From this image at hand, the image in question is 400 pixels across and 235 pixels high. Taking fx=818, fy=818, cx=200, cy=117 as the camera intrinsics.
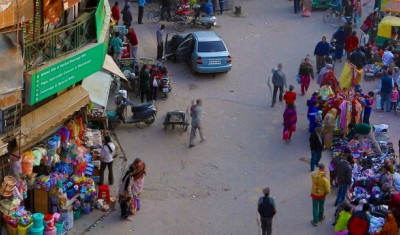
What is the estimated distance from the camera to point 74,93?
19.6 meters

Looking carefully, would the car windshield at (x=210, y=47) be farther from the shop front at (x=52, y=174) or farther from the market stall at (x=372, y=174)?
the shop front at (x=52, y=174)

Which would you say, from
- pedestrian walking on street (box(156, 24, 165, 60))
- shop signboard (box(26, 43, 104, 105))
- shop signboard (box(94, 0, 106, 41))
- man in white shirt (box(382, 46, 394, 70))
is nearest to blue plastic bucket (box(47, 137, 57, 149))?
shop signboard (box(26, 43, 104, 105))

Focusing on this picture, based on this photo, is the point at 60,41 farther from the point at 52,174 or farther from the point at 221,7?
the point at 221,7

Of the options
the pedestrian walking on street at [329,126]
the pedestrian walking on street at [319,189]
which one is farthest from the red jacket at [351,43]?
the pedestrian walking on street at [319,189]

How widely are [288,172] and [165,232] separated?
4.60m

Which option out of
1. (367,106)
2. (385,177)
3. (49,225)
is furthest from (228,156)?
(49,225)

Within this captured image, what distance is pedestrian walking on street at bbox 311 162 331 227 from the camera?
18781 millimetres

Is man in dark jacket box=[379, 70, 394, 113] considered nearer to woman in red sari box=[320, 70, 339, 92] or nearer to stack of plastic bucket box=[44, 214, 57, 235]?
woman in red sari box=[320, 70, 339, 92]

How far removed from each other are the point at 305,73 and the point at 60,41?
11.0 m

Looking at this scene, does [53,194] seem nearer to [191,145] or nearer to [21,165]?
[21,165]

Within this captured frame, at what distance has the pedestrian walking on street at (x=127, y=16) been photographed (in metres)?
32.3

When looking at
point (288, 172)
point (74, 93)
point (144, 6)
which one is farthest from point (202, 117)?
point (144, 6)

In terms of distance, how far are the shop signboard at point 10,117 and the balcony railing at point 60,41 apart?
883mm

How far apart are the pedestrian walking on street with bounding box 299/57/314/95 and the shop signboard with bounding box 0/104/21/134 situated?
12.4 m
